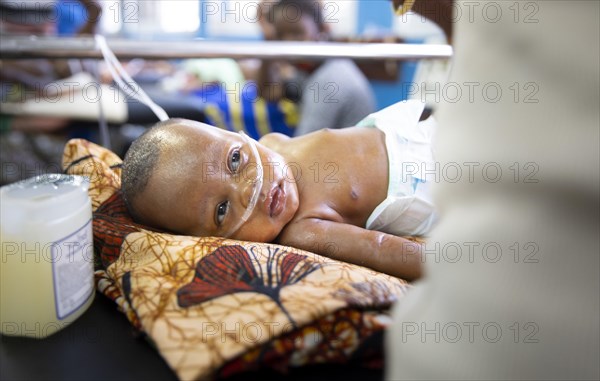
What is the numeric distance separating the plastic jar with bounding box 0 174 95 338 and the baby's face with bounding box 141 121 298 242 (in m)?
0.28

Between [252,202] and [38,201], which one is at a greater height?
[38,201]

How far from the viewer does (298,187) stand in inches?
44.8

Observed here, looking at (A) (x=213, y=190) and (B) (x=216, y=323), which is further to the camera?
(A) (x=213, y=190)

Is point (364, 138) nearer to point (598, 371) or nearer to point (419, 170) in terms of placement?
point (419, 170)

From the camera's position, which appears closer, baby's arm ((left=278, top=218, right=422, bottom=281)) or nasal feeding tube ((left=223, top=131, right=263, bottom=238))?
baby's arm ((left=278, top=218, right=422, bottom=281))

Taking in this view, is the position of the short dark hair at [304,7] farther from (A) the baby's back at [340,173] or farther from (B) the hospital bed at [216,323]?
(B) the hospital bed at [216,323]

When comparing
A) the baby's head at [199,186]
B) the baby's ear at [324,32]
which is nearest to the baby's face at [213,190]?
the baby's head at [199,186]

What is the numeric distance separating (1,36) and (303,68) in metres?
1.84

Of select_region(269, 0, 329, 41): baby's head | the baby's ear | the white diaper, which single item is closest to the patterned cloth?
the white diaper

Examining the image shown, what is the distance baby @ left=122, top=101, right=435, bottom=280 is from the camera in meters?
0.99

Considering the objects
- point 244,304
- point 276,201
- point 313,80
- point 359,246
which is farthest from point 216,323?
point 313,80

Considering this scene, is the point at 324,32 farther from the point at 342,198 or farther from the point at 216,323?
the point at 216,323

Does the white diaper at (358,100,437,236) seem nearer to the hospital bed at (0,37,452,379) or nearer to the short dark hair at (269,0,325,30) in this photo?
the hospital bed at (0,37,452,379)

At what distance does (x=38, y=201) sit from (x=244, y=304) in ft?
0.96
